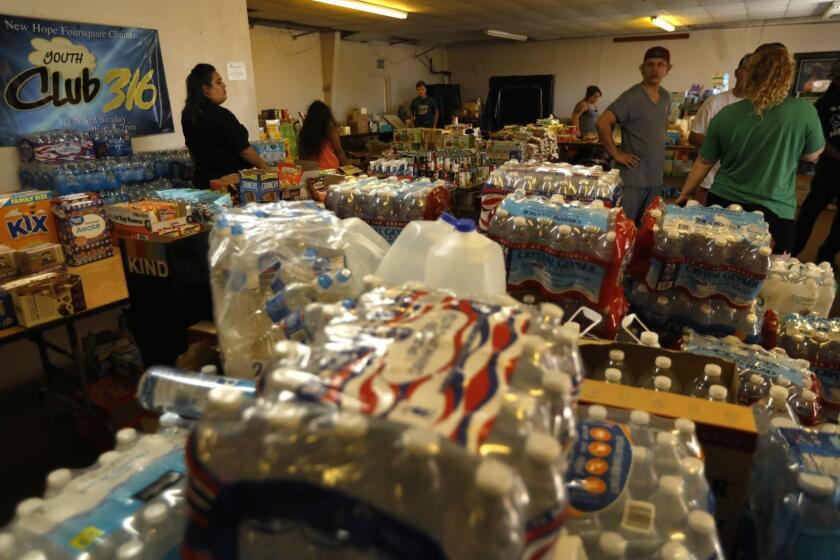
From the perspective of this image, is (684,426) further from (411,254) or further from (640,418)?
(411,254)

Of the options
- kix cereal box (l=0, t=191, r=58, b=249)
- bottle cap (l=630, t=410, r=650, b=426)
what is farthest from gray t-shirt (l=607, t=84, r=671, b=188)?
kix cereal box (l=0, t=191, r=58, b=249)

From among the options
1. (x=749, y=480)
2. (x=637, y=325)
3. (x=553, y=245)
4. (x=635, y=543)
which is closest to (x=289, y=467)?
(x=635, y=543)

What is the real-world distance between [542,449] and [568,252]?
108cm

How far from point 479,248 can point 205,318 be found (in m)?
0.91

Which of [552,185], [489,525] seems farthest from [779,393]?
[552,185]

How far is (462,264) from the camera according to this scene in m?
1.07

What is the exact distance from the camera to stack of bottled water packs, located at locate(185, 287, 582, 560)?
1.48ft

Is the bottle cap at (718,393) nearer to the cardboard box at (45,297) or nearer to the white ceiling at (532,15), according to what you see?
the cardboard box at (45,297)

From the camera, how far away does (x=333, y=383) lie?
58 centimetres

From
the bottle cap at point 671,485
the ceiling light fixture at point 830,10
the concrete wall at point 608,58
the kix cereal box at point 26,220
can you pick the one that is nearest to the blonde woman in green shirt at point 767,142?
the bottle cap at point 671,485

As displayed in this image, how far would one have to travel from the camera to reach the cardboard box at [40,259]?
211 cm

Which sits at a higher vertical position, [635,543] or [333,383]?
[333,383]

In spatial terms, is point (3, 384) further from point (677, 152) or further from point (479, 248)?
point (677, 152)

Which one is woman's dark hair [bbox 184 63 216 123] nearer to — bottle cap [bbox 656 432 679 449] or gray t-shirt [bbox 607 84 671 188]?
gray t-shirt [bbox 607 84 671 188]
